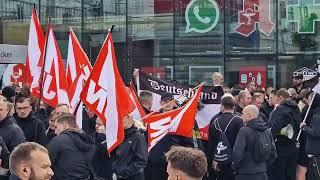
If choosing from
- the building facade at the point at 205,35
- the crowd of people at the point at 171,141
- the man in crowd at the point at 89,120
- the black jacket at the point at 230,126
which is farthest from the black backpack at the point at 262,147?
the building facade at the point at 205,35

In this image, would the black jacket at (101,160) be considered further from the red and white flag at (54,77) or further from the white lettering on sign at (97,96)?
the red and white flag at (54,77)

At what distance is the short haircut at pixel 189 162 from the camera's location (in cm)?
440

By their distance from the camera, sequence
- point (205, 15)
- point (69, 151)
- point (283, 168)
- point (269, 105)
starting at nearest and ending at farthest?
→ point (69, 151) < point (283, 168) < point (269, 105) < point (205, 15)

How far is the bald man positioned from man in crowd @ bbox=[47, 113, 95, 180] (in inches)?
90.9

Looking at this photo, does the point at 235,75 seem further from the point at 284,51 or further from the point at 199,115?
the point at 199,115

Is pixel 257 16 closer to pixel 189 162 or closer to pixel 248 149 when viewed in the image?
pixel 248 149

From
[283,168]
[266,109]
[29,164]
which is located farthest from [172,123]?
[29,164]

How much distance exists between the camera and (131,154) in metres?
8.64

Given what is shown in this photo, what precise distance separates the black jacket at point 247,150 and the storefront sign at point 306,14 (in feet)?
36.8

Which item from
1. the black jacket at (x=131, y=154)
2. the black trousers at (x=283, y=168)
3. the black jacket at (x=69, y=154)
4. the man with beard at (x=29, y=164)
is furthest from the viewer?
the black trousers at (x=283, y=168)

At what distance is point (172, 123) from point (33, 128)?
1858 millimetres

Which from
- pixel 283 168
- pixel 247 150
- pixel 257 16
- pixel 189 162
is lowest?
pixel 283 168

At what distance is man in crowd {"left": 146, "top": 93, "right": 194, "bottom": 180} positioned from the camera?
32.4 ft

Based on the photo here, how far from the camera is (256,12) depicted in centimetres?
2069
